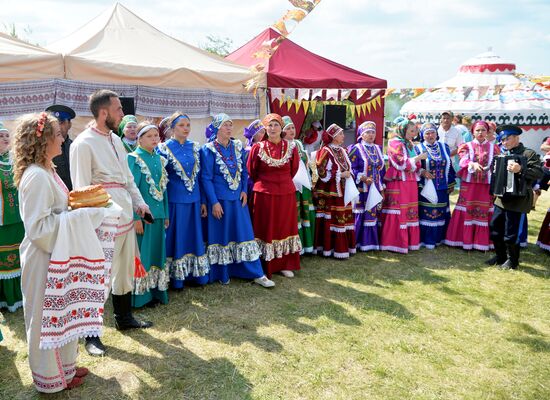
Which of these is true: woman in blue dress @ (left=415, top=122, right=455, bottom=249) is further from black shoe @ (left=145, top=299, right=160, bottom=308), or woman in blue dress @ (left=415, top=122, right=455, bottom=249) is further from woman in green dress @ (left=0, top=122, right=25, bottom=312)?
woman in green dress @ (left=0, top=122, right=25, bottom=312)

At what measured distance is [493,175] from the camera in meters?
5.86

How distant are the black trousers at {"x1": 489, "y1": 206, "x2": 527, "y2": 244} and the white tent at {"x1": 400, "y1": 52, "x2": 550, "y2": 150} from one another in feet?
33.5

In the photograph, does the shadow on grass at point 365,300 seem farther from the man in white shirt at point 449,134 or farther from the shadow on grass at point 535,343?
the man in white shirt at point 449,134

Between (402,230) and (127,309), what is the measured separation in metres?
4.06

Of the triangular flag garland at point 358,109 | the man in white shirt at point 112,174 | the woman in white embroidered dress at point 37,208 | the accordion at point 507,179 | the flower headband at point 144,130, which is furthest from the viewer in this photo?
the triangular flag garland at point 358,109

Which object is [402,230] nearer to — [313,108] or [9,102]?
[313,108]

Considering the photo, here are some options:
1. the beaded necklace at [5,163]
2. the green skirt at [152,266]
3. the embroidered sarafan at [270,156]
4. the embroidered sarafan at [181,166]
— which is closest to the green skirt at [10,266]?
the beaded necklace at [5,163]

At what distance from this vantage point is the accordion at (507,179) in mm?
5617

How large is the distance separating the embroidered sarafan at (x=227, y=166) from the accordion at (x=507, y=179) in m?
3.32

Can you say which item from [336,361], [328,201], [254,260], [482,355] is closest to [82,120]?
[254,260]

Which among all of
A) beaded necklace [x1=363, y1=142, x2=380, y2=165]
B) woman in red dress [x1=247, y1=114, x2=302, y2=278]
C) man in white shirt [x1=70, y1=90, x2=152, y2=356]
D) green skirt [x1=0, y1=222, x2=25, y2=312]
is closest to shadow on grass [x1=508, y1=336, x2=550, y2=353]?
woman in red dress [x1=247, y1=114, x2=302, y2=278]

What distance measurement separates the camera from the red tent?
6996 millimetres

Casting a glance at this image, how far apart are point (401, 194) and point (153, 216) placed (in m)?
3.69

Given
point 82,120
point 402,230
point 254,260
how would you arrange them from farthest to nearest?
point 402,230, point 82,120, point 254,260
